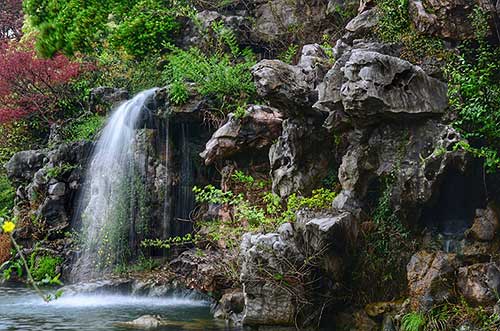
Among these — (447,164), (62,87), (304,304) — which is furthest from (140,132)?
(447,164)

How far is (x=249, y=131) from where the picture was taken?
11.3 m

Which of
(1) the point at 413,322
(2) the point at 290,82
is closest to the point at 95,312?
(2) the point at 290,82

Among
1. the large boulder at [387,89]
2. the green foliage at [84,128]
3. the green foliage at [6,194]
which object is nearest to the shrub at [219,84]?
the green foliage at [84,128]

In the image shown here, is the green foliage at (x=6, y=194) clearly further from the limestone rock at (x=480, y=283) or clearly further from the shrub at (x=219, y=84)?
the limestone rock at (x=480, y=283)

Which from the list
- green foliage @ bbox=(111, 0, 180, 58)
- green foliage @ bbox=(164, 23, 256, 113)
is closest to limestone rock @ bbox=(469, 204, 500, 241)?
green foliage @ bbox=(164, 23, 256, 113)

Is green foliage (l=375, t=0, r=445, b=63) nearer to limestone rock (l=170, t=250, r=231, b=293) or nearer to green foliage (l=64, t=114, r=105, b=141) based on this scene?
limestone rock (l=170, t=250, r=231, b=293)

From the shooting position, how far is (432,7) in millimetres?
8633

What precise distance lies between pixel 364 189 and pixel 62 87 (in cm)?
1211

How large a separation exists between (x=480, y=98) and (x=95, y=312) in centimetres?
682

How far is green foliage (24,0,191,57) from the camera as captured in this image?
837 centimetres

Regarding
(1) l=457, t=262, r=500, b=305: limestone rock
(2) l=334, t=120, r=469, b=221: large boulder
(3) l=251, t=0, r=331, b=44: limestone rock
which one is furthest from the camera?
(3) l=251, t=0, r=331, b=44: limestone rock

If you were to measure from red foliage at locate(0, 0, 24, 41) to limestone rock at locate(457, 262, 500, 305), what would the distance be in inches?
996

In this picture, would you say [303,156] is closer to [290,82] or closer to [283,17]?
[290,82]

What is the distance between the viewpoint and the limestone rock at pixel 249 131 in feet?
36.8
